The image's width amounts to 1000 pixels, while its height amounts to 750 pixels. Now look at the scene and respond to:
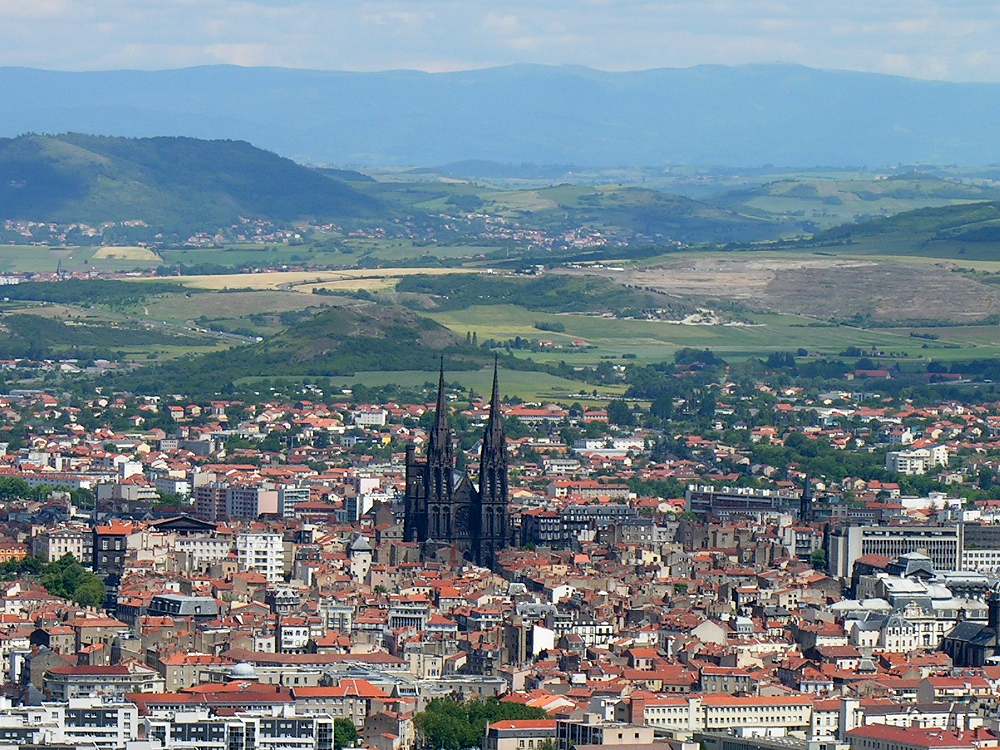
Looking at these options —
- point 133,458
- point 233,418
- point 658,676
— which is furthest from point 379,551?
point 233,418

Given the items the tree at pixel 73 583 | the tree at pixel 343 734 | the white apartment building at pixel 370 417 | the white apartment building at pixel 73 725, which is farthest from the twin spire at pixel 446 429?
the white apartment building at pixel 370 417

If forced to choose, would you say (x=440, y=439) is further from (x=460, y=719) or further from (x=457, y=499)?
(x=460, y=719)

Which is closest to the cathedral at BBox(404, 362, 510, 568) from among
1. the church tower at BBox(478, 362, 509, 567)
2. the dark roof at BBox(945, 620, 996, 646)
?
the church tower at BBox(478, 362, 509, 567)

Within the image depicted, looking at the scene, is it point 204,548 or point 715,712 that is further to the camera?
point 204,548

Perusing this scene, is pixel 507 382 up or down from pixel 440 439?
down

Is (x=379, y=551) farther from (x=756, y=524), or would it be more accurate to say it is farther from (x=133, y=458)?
(x=133, y=458)

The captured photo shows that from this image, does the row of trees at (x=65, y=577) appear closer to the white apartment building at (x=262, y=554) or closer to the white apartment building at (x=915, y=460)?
the white apartment building at (x=262, y=554)

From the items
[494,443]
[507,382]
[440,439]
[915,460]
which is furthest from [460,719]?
[507,382]
